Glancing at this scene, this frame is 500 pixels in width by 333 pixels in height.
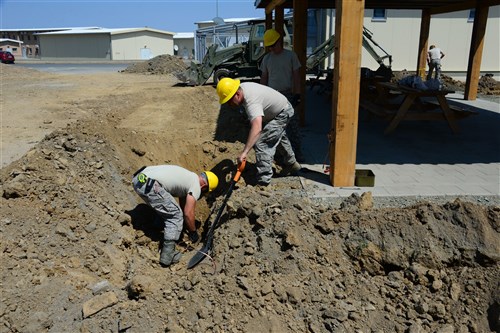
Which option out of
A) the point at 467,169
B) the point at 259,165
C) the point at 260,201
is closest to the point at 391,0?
the point at 467,169

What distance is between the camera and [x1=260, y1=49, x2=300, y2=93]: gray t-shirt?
6453 mm

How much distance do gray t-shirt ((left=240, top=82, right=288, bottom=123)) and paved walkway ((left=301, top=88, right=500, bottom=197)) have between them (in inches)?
39.2

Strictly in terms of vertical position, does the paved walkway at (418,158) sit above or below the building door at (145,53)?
below

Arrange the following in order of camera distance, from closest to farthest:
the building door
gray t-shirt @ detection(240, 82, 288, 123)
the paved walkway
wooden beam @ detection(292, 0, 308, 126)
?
gray t-shirt @ detection(240, 82, 288, 123)
the paved walkway
wooden beam @ detection(292, 0, 308, 126)
the building door

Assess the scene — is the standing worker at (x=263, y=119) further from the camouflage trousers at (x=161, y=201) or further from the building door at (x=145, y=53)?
the building door at (x=145, y=53)

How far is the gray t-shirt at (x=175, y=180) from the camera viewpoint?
474 cm

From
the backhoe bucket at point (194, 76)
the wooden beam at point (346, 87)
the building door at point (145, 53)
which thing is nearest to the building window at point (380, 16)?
the backhoe bucket at point (194, 76)

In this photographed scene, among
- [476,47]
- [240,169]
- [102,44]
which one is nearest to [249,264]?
[240,169]

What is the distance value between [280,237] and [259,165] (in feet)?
5.03

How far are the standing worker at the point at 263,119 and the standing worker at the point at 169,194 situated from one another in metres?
0.68

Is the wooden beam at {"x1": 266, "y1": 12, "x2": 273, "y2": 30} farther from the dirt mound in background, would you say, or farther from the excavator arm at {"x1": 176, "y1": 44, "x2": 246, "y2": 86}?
the dirt mound in background

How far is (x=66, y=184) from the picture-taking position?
494 cm

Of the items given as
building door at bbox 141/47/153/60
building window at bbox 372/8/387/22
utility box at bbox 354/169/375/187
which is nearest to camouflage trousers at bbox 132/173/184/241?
utility box at bbox 354/169/375/187

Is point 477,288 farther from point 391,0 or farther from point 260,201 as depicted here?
point 391,0
